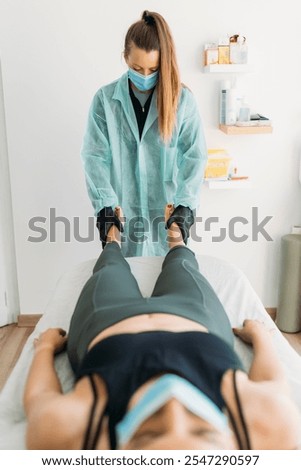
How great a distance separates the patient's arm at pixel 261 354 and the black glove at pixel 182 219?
0.57 m

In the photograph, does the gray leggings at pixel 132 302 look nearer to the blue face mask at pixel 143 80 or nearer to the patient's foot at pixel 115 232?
the patient's foot at pixel 115 232

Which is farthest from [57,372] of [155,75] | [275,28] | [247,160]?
[275,28]

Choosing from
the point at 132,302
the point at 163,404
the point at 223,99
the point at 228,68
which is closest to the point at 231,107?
the point at 223,99

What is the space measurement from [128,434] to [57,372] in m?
0.39

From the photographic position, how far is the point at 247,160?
2453mm

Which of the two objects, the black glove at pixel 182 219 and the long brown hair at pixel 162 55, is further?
the black glove at pixel 182 219

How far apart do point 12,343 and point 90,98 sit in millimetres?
1295

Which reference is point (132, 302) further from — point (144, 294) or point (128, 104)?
point (128, 104)

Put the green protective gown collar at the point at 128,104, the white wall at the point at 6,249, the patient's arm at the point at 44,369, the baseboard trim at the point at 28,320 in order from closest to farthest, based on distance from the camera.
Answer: the patient's arm at the point at 44,369 < the green protective gown collar at the point at 128,104 < the white wall at the point at 6,249 < the baseboard trim at the point at 28,320

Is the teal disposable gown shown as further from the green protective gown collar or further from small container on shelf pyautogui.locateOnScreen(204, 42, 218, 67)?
small container on shelf pyautogui.locateOnScreen(204, 42, 218, 67)

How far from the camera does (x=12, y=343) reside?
8.18 feet

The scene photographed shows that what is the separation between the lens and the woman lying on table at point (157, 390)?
0.91 metres

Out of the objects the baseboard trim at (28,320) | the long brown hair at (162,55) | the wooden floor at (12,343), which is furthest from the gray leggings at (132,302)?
the baseboard trim at (28,320)

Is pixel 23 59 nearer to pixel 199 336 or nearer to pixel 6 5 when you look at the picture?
pixel 6 5
